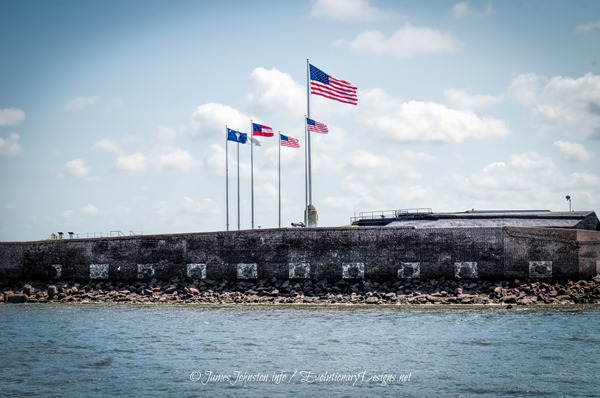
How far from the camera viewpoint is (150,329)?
89.5 feet

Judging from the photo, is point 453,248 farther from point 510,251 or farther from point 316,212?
point 316,212

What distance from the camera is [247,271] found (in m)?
37.2

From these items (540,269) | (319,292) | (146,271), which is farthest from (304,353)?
(146,271)

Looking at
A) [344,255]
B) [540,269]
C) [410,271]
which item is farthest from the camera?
[344,255]

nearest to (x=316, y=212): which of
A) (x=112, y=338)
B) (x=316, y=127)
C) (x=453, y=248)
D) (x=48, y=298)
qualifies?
(x=316, y=127)

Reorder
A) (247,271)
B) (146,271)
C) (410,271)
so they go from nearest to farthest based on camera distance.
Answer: (410,271)
(247,271)
(146,271)

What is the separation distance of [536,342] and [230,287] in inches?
656

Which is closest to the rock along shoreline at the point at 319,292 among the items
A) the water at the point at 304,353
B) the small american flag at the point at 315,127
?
the water at the point at 304,353

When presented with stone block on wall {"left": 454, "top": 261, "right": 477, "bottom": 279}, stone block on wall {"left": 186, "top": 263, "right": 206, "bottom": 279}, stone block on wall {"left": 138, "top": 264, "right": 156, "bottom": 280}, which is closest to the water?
stone block on wall {"left": 454, "top": 261, "right": 477, "bottom": 279}

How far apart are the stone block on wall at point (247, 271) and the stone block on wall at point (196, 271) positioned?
5.70ft

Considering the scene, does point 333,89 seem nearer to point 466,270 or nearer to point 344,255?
point 344,255

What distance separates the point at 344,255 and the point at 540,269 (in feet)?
27.8

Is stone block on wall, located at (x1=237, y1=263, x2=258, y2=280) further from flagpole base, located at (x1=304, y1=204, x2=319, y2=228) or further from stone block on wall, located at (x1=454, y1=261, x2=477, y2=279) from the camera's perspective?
stone block on wall, located at (x1=454, y1=261, x2=477, y2=279)

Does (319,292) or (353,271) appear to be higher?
(353,271)
